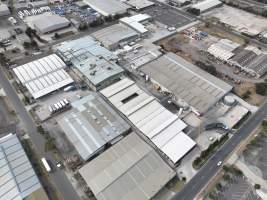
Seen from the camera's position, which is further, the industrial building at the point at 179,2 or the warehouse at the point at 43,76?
the industrial building at the point at 179,2

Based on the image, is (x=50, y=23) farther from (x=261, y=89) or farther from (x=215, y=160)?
(x=261, y=89)

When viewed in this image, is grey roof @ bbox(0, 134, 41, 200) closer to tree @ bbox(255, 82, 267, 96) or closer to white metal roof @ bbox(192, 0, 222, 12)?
tree @ bbox(255, 82, 267, 96)

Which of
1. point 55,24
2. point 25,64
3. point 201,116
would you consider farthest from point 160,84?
point 55,24

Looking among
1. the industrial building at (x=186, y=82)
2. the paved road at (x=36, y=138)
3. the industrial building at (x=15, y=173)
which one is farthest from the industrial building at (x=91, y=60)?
the industrial building at (x=15, y=173)

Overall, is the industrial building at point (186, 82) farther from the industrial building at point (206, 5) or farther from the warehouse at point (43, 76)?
the industrial building at point (206, 5)

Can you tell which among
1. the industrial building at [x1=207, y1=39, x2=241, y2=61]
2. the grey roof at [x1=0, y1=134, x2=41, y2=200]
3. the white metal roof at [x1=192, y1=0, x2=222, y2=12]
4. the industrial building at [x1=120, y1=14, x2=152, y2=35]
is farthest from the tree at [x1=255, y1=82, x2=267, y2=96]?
the grey roof at [x1=0, y1=134, x2=41, y2=200]

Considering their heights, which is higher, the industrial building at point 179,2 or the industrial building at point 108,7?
the industrial building at point 108,7

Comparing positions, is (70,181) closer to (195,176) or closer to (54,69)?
(195,176)
